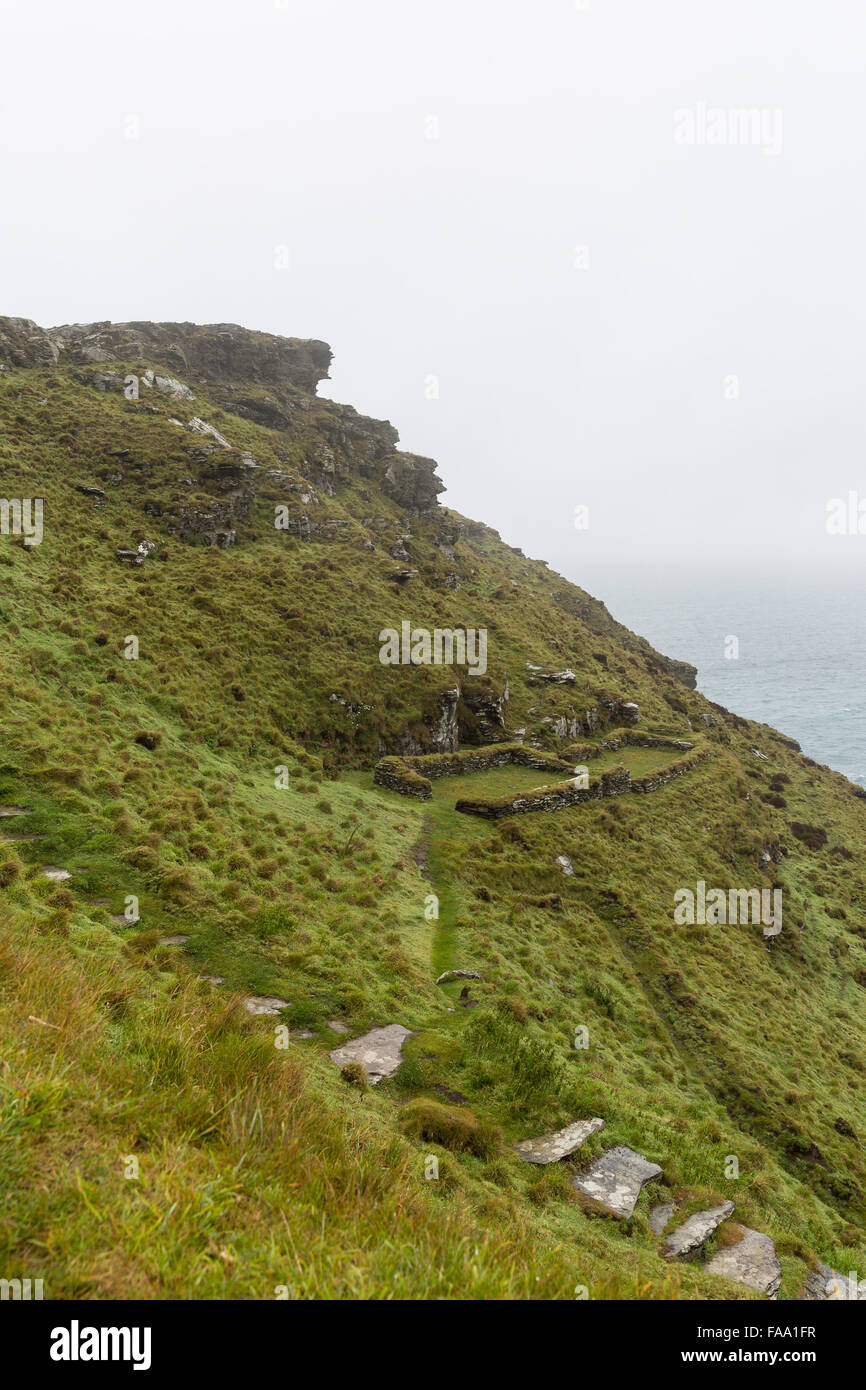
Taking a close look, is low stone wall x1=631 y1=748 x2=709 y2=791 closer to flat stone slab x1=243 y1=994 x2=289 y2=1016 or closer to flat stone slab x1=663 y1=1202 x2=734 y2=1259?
flat stone slab x1=663 y1=1202 x2=734 y2=1259

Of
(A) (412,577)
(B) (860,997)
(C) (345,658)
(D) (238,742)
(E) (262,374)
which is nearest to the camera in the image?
(D) (238,742)

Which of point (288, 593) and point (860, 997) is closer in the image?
point (860, 997)

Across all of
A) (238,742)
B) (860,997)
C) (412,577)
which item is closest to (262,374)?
(412,577)

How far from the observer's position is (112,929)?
10.2 meters

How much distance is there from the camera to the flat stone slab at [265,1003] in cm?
998

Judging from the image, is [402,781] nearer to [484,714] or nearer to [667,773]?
[484,714]

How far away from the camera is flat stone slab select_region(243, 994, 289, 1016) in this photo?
32.8 feet

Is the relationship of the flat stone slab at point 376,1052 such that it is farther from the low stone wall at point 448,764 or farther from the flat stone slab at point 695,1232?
the low stone wall at point 448,764

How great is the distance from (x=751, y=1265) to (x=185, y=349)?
86146mm

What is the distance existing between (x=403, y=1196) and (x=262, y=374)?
87.2 metres

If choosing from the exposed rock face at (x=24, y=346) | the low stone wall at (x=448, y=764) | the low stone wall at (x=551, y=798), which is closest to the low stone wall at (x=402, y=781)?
the low stone wall at (x=448, y=764)

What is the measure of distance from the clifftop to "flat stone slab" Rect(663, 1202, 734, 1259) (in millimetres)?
67523

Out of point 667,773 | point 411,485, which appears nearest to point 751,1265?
point 667,773

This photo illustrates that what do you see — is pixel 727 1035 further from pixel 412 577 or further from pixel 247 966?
pixel 412 577
